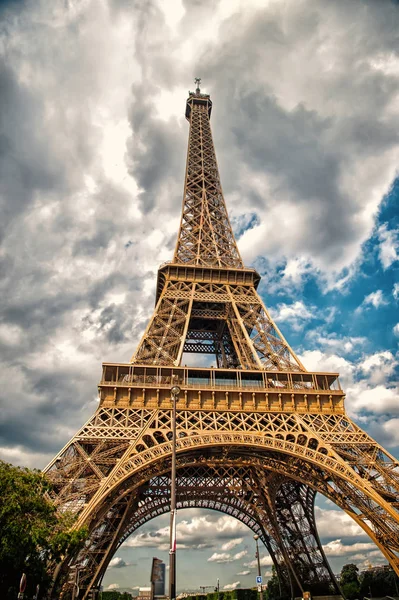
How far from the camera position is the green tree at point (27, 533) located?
18953 millimetres

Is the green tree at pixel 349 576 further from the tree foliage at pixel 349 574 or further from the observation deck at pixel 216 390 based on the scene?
the observation deck at pixel 216 390

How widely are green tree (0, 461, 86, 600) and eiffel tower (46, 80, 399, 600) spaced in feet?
5.79

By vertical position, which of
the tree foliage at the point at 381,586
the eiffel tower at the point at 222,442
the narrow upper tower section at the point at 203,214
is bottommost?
the tree foliage at the point at 381,586

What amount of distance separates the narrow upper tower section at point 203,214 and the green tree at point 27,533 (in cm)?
2679

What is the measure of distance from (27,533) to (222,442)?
40.3 feet

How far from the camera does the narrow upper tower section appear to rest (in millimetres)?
44906

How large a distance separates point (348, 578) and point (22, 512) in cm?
7839

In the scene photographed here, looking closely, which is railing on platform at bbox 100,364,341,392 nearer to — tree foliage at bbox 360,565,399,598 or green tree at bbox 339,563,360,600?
tree foliage at bbox 360,565,399,598

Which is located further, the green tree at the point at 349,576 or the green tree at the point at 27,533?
the green tree at the point at 349,576

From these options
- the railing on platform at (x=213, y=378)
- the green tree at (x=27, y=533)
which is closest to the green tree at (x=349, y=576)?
the railing on platform at (x=213, y=378)

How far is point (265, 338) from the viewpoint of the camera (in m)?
36.3

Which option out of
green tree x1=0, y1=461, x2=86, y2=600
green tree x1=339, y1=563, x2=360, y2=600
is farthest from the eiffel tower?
green tree x1=339, y1=563, x2=360, y2=600

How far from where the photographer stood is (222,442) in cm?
2739

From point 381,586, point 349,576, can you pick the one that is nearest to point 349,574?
point 349,576
